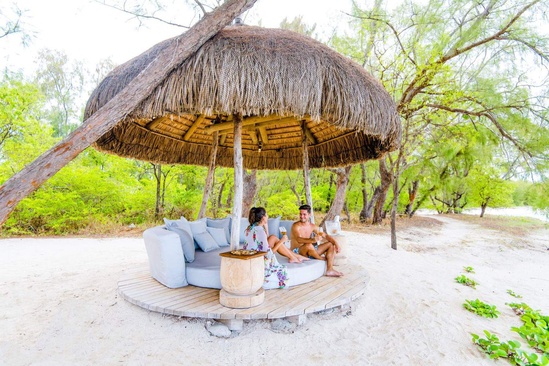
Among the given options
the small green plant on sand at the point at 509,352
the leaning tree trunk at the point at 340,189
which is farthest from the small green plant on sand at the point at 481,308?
the leaning tree trunk at the point at 340,189

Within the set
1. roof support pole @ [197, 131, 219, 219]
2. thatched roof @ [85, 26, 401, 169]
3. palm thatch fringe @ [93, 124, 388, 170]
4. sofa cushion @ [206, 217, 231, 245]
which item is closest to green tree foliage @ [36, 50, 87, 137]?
palm thatch fringe @ [93, 124, 388, 170]

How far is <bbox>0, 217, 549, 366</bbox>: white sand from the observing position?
234 centimetres

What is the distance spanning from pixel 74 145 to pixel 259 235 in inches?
78.2

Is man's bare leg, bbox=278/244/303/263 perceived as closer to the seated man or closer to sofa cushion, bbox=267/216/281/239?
the seated man

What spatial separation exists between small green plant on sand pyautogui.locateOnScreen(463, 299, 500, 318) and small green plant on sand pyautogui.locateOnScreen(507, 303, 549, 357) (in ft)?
0.90

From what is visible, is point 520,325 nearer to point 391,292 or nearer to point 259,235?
point 391,292

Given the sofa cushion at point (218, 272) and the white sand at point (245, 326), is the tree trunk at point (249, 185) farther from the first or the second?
the sofa cushion at point (218, 272)

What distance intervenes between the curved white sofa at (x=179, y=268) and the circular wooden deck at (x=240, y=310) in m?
0.07

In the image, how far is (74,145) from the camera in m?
2.51

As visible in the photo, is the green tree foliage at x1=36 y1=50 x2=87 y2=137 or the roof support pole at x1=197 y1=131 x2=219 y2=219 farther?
the green tree foliage at x1=36 y1=50 x2=87 y2=137

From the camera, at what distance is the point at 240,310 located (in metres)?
2.59

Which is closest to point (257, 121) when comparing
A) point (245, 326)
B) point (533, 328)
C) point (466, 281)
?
point (245, 326)

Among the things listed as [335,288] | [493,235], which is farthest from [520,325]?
[493,235]

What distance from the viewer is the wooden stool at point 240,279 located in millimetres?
2588
